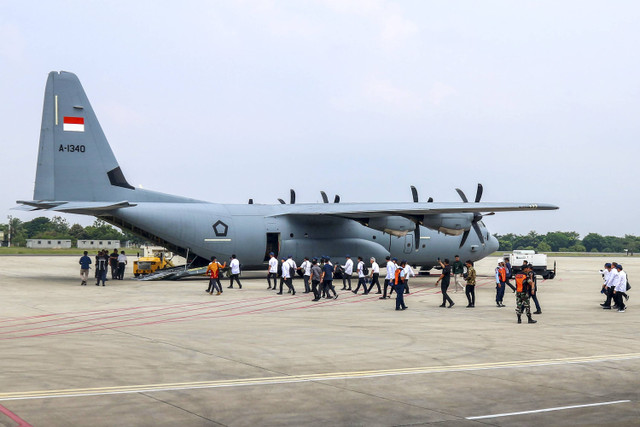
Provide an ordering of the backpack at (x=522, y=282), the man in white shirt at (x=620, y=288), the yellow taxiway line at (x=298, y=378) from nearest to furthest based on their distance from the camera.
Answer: the yellow taxiway line at (x=298, y=378)
the backpack at (x=522, y=282)
the man in white shirt at (x=620, y=288)

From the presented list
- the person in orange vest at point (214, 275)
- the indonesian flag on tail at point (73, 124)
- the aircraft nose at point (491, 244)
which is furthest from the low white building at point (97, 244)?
the person in orange vest at point (214, 275)

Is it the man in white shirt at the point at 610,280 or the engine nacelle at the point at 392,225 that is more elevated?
the engine nacelle at the point at 392,225

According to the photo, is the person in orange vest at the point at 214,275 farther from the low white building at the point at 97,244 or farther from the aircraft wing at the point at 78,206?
the low white building at the point at 97,244

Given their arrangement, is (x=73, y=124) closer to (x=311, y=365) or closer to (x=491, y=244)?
(x=311, y=365)

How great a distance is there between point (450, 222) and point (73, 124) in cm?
1765

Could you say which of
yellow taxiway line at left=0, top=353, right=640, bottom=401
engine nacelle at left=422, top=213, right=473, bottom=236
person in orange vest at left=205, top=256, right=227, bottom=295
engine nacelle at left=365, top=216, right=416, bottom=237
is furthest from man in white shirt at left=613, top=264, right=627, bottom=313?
engine nacelle at left=365, top=216, right=416, bottom=237

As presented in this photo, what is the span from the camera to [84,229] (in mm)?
142000

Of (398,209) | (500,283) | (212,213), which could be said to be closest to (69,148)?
(212,213)

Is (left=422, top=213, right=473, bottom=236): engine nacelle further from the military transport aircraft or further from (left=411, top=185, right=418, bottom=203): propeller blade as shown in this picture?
(left=411, top=185, right=418, bottom=203): propeller blade

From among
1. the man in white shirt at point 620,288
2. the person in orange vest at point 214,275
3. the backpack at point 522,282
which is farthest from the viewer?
the person in orange vest at point 214,275

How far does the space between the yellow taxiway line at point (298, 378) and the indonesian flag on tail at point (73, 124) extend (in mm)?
22223

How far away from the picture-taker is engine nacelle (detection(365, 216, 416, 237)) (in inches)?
1328

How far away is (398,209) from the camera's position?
1261 inches

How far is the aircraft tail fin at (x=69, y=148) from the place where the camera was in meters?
29.6
